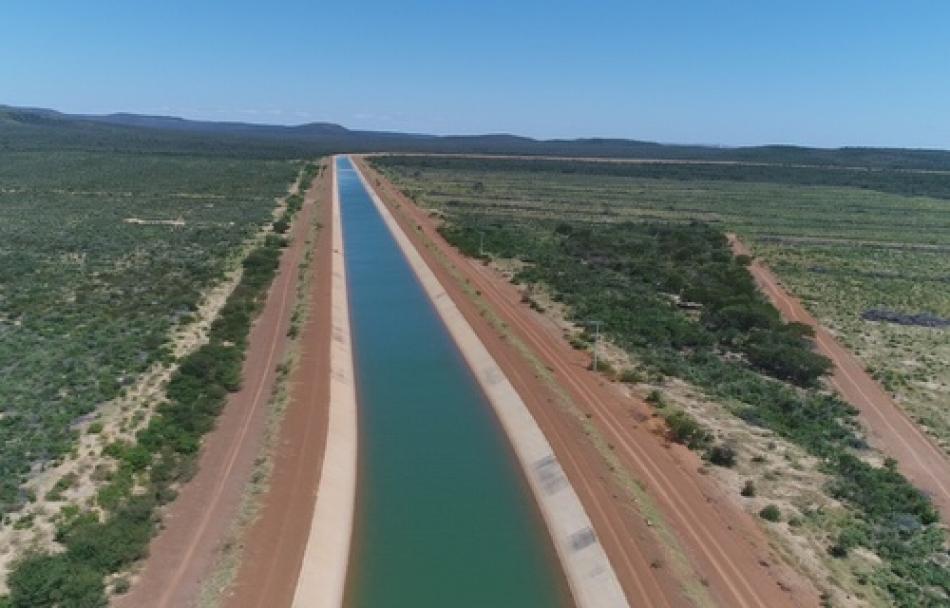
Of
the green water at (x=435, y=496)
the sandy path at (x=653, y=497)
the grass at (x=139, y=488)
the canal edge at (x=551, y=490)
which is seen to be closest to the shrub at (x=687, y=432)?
the sandy path at (x=653, y=497)

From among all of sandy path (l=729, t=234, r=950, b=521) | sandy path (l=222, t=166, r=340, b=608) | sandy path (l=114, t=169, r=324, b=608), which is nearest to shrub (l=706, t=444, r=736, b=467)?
sandy path (l=729, t=234, r=950, b=521)

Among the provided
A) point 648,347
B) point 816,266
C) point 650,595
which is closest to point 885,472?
point 650,595

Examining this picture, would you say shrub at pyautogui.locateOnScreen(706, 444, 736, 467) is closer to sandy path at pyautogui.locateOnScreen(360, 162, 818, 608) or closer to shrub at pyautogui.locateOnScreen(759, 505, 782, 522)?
sandy path at pyautogui.locateOnScreen(360, 162, 818, 608)

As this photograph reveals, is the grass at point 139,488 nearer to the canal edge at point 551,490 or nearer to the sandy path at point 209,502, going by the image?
the sandy path at point 209,502

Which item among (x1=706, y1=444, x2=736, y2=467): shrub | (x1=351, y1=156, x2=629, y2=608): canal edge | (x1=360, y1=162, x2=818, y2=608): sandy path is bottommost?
(x1=351, y1=156, x2=629, y2=608): canal edge

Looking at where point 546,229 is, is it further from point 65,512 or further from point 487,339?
point 65,512

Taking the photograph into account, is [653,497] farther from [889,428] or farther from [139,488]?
[139,488]

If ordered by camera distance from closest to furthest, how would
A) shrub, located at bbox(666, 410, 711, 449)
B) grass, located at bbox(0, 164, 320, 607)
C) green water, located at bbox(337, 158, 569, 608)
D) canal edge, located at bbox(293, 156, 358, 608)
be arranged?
grass, located at bbox(0, 164, 320, 607) → canal edge, located at bbox(293, 156, 358, 608) → green water, located at bbox(337, 158, 569, 608) → shrub, located at bbox(666, 410, 711, 449)
